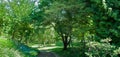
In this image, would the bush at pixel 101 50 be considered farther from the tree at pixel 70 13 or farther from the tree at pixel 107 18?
the tree at pixel 70 13

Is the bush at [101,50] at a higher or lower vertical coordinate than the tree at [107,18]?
lower

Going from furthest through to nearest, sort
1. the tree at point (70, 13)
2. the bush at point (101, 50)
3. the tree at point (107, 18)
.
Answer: the tree at point (70, 13)
the tree at point (107, 18)
the bush at point (101, 50)

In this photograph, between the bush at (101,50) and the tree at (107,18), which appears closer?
the bush at (101,50)

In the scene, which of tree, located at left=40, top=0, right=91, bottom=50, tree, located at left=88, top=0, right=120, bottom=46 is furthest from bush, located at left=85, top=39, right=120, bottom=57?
tree, located at left=40, top=0, right=91, bottom=50

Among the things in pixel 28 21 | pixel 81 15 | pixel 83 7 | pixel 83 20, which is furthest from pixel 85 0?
pixel 28 21

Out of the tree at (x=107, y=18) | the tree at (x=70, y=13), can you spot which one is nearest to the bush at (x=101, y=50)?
the tree at (x=107, y=18)

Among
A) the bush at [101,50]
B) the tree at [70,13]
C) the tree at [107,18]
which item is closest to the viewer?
the bush at [101,50]

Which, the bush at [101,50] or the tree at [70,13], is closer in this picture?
the bush at [101,50]

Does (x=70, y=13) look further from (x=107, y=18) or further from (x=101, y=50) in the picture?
(x=101, y=50)

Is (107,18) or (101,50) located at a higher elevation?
(107,18)

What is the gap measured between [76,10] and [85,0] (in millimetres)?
1916

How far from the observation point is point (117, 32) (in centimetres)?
1184

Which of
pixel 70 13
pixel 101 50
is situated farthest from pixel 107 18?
pixel 70 13

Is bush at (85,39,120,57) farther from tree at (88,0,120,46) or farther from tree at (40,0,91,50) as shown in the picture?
tree at (40,0,91,50)
